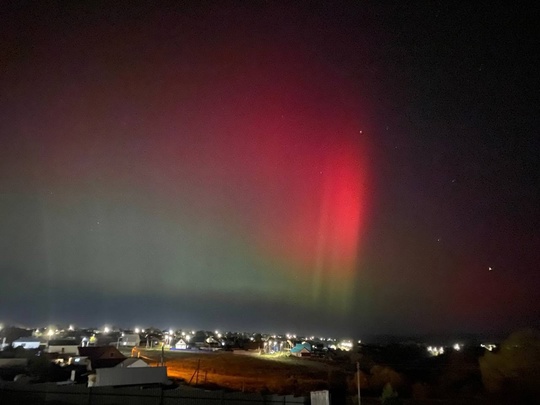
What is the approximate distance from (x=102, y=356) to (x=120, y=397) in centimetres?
2703

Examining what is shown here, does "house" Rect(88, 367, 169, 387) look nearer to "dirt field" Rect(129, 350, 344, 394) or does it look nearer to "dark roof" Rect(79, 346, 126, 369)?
"dirt field" Rect(129, 350, 344, 394)

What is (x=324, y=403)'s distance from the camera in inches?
798

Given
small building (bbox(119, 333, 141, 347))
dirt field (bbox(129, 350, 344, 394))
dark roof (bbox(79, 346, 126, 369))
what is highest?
dark roof (bbox(79, 346, 126, 369))

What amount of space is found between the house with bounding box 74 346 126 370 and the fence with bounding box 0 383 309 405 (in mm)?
15709

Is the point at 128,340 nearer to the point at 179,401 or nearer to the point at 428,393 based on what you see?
the point at 428,393

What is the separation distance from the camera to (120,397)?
21328mm

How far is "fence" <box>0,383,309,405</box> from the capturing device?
2122cm

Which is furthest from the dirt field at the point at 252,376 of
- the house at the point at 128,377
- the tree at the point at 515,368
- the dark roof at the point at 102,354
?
the tree at the point at 515,368

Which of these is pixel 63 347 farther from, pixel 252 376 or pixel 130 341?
pixel 130 341

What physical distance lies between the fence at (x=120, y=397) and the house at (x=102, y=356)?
15.7m

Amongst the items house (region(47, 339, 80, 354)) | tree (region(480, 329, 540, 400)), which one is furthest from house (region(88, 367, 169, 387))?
house (region(47, 339, 80, 354))

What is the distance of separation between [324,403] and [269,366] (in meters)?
34.4

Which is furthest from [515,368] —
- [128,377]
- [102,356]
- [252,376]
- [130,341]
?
[130,341]

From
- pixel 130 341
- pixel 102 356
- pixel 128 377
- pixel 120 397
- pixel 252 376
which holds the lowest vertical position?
pixel 130 341
